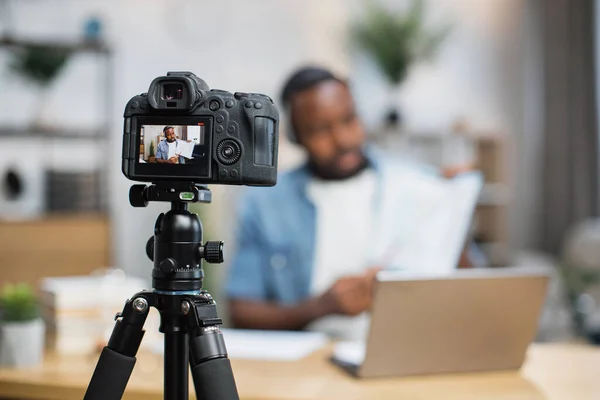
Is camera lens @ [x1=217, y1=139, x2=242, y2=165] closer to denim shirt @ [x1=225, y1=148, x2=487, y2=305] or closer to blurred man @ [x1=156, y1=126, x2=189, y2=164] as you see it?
blurred man @ [x1=156, y1=126, x2=189, y2=164]

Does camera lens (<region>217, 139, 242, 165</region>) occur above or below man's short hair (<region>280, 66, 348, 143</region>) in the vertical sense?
below

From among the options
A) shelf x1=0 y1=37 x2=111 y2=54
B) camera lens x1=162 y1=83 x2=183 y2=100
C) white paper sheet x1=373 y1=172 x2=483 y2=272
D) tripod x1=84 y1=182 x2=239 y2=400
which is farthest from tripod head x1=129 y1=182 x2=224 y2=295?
shelf x1=0 y1=37 x2=111 y2=54

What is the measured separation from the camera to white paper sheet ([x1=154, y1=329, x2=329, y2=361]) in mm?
1454

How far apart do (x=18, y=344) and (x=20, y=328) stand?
3cm

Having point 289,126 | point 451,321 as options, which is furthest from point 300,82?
point 451,321

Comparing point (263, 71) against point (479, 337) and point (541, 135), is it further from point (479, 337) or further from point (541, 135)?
point (479, 337)

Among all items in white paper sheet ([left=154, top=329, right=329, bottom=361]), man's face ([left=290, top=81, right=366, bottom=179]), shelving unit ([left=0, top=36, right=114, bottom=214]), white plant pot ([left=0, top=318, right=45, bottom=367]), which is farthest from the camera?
shelving unit ([left=0, top=36, right=114, bottom=214])

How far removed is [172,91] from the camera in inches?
33.4

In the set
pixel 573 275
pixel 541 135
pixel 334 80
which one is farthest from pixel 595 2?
pixel 334 80

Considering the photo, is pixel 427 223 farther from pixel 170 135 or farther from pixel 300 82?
pixel 170 135

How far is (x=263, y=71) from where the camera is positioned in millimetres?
4352

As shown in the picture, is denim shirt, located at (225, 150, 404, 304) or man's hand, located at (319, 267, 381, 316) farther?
denim shirt, located at (225, 150, 404, 304)

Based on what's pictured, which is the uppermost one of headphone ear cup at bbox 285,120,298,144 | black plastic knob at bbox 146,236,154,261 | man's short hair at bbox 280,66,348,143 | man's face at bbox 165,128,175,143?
man's short hair at bbox 280,66,348,143

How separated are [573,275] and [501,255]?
1.14m
